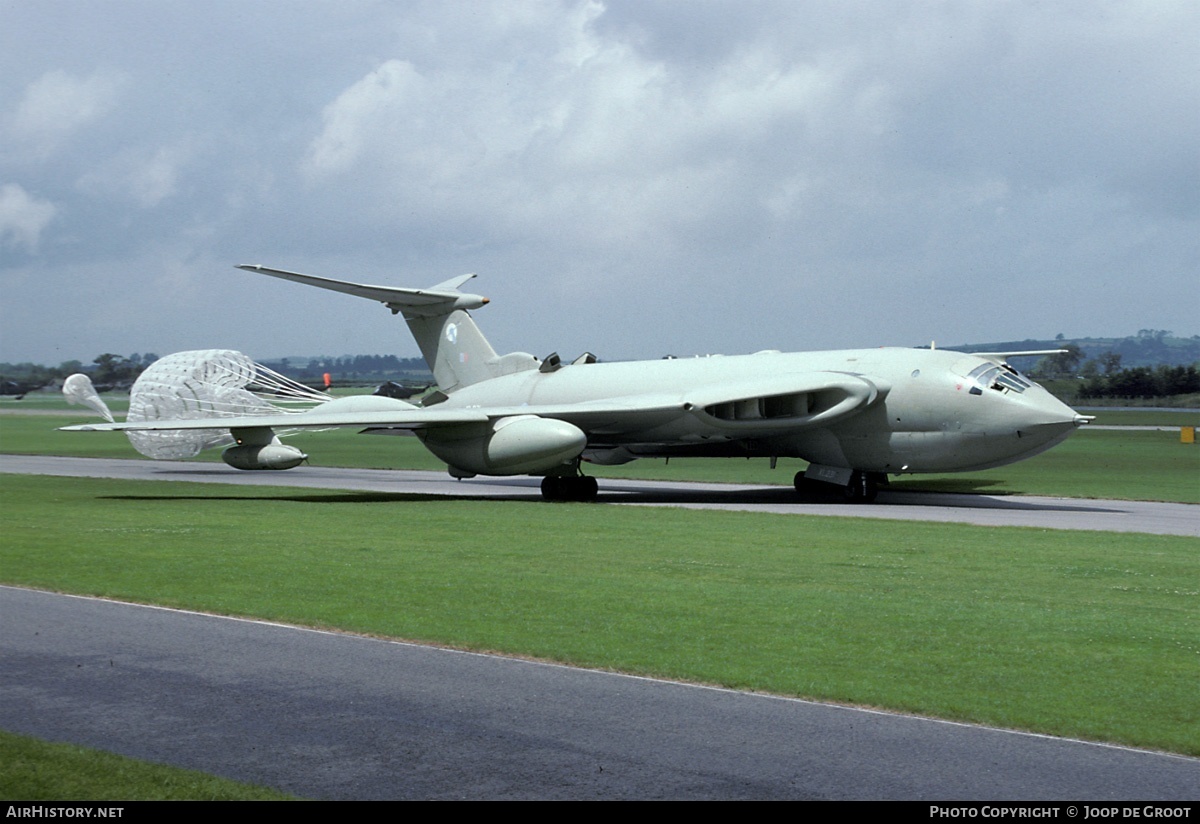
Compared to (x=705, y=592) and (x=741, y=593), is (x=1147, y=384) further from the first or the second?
(x=705, y=592)

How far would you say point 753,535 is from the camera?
1898cm

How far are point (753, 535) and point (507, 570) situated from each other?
529cm

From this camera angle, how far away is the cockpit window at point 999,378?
85.2 ft

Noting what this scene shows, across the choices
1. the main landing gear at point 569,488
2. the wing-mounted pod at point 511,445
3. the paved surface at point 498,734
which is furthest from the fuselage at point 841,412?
the paved surface at point 498,734

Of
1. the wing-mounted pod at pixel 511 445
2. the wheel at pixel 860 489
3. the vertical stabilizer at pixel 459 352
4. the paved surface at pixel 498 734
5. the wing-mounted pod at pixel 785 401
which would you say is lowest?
the paved surface at pixel 498 734

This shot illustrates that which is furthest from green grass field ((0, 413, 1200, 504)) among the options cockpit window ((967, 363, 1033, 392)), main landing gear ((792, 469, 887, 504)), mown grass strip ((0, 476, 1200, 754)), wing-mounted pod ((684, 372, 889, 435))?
mown grass strip ((0, 476, 1200, 754))

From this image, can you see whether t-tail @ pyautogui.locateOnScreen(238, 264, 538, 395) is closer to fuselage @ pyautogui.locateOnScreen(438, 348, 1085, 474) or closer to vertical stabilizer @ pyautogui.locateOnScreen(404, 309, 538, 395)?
vertical stabilizer @ pyautogui.locateOnScreen(404, 309, 538, 395)

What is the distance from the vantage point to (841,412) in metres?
26.7

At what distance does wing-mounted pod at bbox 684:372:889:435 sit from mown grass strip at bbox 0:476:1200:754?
5.22m

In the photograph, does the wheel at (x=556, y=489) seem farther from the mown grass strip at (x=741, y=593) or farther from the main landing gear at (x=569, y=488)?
the mown grass strip at (x=741, y=593)

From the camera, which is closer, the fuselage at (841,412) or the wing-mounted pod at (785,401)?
the fuselage at (841,412)

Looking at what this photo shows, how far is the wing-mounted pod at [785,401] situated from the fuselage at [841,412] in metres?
0.03
